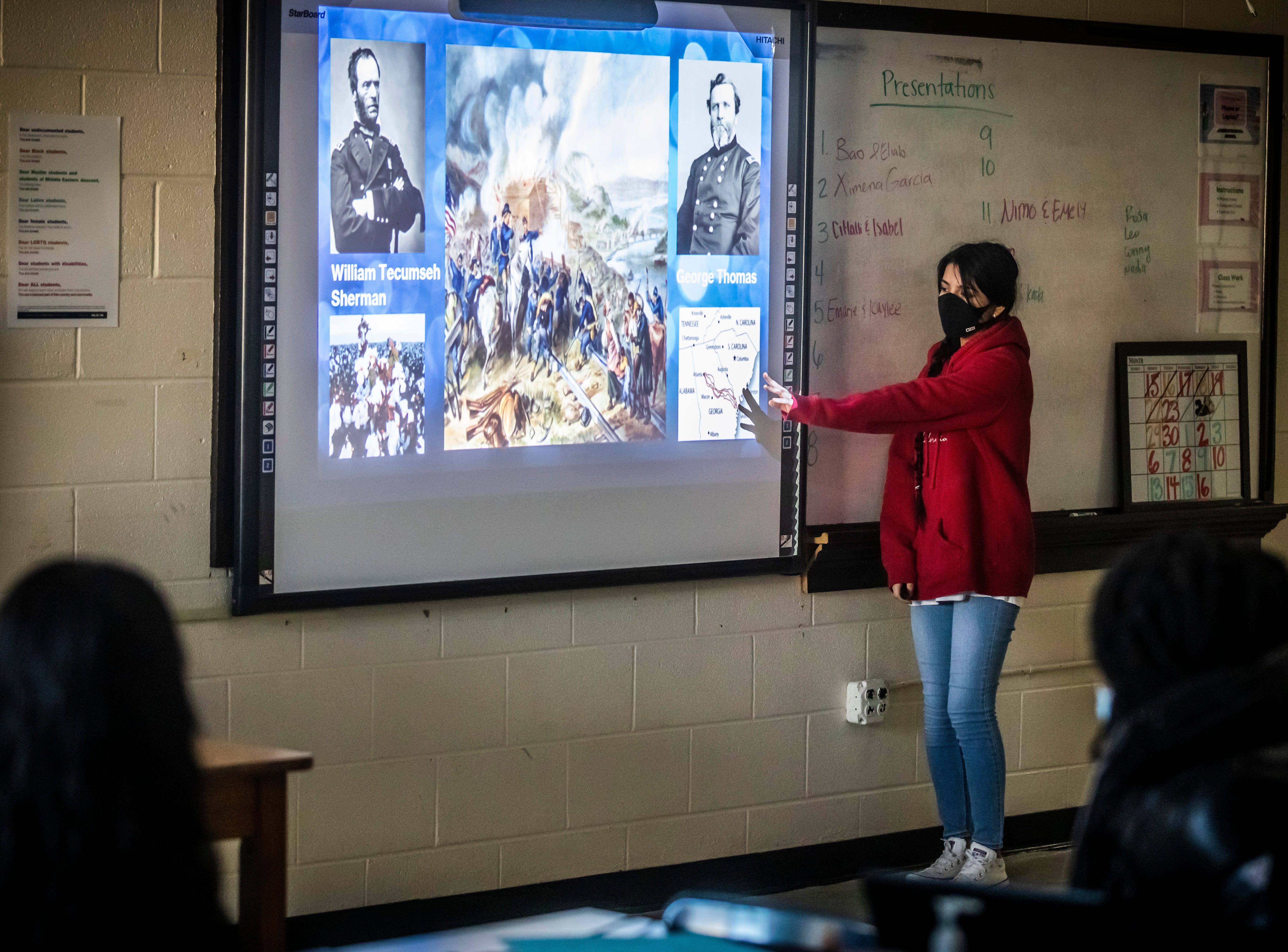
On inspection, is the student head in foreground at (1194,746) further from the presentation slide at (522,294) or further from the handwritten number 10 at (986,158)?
the handwritten number 10 at (986,158)

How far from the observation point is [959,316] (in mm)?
3139

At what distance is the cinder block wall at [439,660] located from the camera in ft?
8.49

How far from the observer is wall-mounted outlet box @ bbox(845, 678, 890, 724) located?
11.0ft

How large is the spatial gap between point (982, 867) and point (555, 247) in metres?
1.75

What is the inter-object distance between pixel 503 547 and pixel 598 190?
812 mm

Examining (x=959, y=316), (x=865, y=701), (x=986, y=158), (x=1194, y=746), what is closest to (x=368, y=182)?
(x=959, y=316)

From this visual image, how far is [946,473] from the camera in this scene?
309 centimetres

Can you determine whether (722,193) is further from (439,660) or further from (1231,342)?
(1231,342)

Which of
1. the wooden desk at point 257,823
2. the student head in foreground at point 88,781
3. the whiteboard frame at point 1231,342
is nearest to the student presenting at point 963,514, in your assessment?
the whiteboard frame at point 1231,342

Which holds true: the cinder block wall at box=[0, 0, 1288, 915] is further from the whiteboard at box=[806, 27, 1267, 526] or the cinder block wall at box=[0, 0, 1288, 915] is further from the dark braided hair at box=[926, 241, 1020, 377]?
the dark braided hair at box=[926, 241, 1020, 377]

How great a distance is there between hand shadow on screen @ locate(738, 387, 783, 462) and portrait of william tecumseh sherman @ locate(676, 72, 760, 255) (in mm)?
344

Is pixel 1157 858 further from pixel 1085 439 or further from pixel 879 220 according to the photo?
pixel 1085 439

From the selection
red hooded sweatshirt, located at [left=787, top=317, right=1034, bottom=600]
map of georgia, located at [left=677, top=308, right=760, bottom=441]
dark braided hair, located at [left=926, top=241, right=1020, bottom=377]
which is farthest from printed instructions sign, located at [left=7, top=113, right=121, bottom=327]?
dark braided hair, located at [left=926, top=241, right=1020, bottom=377]

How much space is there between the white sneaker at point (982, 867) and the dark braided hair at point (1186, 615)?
1.92 m
